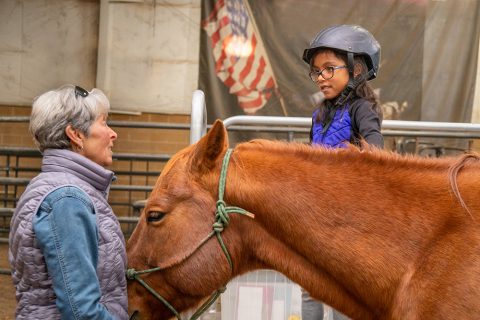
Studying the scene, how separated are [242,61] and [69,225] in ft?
22.9

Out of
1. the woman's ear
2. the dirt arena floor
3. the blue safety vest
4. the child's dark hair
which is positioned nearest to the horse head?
the woman's ear

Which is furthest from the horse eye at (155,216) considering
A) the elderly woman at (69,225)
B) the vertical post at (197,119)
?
the vertical post at (197,119)

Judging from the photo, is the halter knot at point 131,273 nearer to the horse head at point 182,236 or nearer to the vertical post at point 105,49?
the horse head at point 182,236

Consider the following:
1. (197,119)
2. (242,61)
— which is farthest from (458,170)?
(242,61)

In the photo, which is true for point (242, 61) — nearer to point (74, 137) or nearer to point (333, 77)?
point (333, 77)

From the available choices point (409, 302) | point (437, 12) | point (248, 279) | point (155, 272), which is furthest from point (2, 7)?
point (409, 302)

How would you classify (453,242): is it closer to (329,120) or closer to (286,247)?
(286,247)

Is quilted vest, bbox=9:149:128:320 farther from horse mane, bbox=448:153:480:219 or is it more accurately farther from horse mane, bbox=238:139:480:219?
horse mane, bbox=448:153:480:219

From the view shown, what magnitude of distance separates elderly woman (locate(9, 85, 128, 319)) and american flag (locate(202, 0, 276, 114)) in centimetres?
643

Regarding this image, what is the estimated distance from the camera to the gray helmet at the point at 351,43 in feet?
11.8

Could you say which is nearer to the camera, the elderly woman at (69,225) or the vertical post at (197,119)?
the elderly woman at (69,225)

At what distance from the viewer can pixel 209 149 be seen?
291cm

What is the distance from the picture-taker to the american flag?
30.6ft

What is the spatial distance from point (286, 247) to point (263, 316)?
1.38 m
